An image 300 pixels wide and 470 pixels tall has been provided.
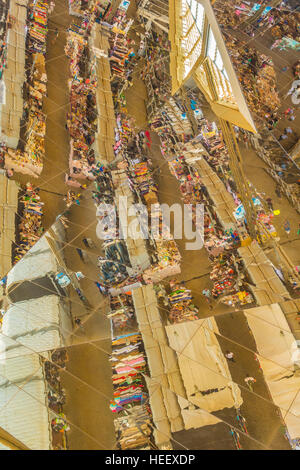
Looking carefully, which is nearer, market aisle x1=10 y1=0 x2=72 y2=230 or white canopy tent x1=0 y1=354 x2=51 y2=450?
white canopy tent x1=0 y1=354 x2=51 y2=450

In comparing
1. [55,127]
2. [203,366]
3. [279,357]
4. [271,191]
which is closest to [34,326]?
[203,366]

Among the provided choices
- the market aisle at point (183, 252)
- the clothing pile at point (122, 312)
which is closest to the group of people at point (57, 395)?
the clothing pile at point (122, 312)

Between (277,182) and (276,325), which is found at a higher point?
(277,182)

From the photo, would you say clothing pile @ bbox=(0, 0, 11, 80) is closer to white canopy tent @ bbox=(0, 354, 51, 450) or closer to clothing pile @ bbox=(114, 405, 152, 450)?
white canopy tent @ bbox=(0, 354, 51, 450)

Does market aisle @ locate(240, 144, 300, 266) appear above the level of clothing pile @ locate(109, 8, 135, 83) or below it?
below

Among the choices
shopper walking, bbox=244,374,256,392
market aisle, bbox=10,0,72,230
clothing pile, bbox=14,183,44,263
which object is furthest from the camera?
market aisle, bbox=10,0,72,230

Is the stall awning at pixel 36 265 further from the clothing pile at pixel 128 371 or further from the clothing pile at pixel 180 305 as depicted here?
the clothing pile at pixel 180 305

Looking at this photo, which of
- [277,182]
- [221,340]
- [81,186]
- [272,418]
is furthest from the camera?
[81,186]

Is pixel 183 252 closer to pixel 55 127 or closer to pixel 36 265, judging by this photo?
pixel 36 265

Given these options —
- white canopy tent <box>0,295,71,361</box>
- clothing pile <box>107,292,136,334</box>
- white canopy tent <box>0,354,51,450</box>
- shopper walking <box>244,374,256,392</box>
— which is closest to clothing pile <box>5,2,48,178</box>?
white canopy tent <box>0,295,71,361</box>
